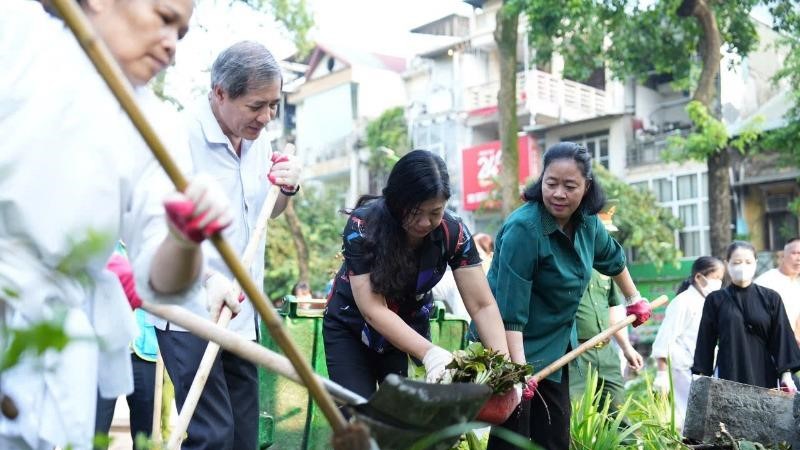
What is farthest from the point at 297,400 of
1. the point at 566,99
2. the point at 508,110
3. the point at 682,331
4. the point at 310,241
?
the point at 566,99

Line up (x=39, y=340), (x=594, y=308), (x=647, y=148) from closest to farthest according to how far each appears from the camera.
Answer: (x=39, y=340), (x=594, y=308), (x=647, y=148)

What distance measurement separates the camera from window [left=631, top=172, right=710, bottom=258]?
2677 centimetres

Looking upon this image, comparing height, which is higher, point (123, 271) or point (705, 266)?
point (123, 271)

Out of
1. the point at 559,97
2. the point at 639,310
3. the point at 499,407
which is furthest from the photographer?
the point at 559,97

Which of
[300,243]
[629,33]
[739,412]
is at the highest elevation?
[629,33]

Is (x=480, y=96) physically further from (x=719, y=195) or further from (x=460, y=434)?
(x=460, y=434)

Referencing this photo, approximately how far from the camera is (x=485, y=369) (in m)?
3.81

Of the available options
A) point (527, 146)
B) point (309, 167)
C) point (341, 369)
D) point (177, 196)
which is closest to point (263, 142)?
point (341, 369)

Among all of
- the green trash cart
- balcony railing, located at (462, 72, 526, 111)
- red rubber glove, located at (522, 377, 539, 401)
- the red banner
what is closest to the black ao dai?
the green trash cart

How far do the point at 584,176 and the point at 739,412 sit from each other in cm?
178

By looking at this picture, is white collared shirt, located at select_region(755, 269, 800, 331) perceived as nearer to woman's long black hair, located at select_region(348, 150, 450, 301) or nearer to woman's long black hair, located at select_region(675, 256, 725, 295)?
woman's long black hair, located at select_region(675, 256, 725, 295)

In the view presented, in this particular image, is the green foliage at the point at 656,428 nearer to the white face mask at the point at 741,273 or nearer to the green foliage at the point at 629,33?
the white face mask at the point at 741,273

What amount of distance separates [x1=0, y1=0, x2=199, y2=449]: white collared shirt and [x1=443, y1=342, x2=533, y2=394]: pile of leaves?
175cm

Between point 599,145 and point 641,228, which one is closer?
point 641,228
